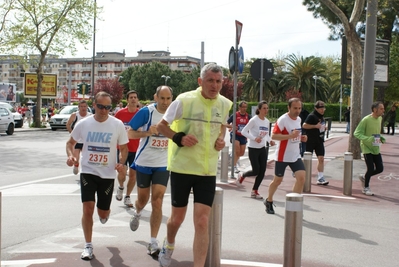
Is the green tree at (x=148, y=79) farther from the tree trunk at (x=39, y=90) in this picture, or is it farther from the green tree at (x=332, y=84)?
the tree trunk at (x=39, y=90)

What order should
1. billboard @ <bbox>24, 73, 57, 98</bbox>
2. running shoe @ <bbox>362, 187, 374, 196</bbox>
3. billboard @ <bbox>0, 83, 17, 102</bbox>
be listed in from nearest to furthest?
running shoe @ <bbox>362, 187, 374, 196</bbox> < billboard @ <bbox>24, 73, 57, 98</bbox> < billboard @ <bbox>0, 83, 17, 102</bbox>

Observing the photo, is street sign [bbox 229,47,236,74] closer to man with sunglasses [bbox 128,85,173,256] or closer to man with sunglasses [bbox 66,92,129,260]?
man with sunglasses [bbox 128,85,173,256]

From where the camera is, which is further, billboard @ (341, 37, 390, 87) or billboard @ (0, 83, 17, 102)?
billboard @ (0, 83, 17, 102)

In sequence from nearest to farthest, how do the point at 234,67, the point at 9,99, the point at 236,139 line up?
the point at 234,67 → the point at 236,139 → the point at 9,99

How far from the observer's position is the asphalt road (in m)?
5.64

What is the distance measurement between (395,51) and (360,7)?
19.0 m

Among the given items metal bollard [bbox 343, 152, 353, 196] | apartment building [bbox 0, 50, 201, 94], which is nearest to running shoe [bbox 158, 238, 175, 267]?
metal bollard [bbox 343, 152, 353, 196]

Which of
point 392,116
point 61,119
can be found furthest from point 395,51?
point 61,119

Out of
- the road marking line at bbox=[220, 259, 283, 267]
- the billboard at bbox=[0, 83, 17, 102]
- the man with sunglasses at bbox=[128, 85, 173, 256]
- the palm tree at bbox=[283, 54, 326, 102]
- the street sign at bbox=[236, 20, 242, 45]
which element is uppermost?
the palm tree at bbox=[283, 54, 326, 102]

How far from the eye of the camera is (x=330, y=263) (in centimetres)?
557

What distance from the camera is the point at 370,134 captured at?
10.1m

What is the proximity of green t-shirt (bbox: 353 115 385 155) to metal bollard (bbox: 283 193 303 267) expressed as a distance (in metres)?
5.73

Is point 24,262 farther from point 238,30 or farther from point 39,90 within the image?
point 39,90

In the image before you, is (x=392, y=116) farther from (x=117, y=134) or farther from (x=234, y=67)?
(x=117, y=134)
